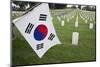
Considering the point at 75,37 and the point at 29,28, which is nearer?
the point at 29,28

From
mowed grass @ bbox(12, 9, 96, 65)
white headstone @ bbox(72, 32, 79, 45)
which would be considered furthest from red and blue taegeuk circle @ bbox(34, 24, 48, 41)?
white headstone @ bbox(72, 32, 79, 45)

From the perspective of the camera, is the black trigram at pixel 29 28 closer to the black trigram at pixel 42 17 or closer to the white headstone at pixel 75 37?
the black trigram at pixel 42 17

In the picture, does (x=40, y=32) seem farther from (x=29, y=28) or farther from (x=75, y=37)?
(x=75, y=37)

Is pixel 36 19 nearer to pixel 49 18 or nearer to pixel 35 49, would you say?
pixel 49 18

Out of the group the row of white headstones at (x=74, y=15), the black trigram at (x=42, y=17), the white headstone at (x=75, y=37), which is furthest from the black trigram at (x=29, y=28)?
the white headstone at (x=75, y=37)

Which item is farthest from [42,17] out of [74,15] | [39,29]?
[74,15]

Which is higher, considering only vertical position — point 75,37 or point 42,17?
point 42,17

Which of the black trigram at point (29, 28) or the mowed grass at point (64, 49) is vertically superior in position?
the black trigram at point (29, 28)
